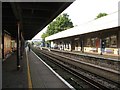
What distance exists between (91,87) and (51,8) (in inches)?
232

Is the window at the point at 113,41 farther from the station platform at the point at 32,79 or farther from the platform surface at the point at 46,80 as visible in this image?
the platform surface at the point at 46,80

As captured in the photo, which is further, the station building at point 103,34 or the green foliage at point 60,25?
the green foliage at point 60,25

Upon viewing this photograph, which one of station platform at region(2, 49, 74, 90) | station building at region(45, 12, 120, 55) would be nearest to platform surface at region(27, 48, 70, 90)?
station platform at region(2, 49, 74, 90)

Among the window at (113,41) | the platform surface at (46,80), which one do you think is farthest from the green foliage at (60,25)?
the platform surface at (46,80)

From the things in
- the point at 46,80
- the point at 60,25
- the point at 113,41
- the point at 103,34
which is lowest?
the point at 46,80

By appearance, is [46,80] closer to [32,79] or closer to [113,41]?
[32,79]

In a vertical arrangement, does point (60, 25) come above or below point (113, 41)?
above

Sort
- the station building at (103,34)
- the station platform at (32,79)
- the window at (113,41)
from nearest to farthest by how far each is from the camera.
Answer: the station platform at (32,79)
the station building at (103,34)
the window at (113,41)

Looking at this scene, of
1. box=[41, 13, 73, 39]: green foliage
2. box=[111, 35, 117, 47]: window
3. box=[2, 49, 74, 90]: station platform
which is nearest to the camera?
box=[2, 49, 74, 90]: station platform

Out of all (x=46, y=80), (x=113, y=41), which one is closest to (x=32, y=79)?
(x=46, y=80)

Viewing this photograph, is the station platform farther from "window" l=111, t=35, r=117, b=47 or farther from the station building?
"window" l=111, t=35, r=117, b=47

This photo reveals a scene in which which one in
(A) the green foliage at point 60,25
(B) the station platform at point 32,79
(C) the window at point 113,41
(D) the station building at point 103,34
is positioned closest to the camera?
(B) the station platform at point 32,79

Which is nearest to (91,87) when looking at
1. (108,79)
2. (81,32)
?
(108,79)

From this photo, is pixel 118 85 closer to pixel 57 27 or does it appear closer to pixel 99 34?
pixel 99 34
